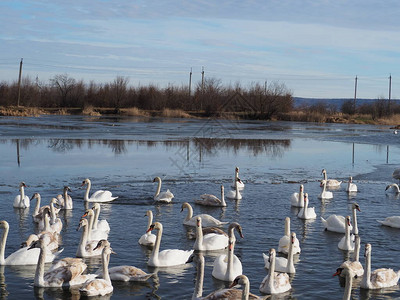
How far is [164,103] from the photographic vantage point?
8206 cm

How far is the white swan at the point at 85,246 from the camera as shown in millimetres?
10453

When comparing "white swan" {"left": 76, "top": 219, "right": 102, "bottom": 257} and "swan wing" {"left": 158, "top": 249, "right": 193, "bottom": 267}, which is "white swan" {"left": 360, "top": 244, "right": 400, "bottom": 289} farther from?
"white swan" {"left": 76, "top": 219, "right": 102, "bottom": 257}

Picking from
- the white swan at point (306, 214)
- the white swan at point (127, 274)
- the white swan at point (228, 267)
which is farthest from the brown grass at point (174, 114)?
the white swan at point (127, 274)

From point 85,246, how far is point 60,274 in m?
1.56

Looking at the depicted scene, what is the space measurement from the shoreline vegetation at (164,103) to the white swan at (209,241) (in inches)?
2191

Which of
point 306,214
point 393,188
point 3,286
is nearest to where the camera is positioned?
point 3,286

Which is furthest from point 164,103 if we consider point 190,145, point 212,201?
point 212,201

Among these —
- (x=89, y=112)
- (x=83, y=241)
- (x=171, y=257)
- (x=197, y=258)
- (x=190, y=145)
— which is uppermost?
(x=89, y=112)

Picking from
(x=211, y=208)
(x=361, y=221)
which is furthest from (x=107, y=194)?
(x=361, y=221)

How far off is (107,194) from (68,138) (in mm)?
19534

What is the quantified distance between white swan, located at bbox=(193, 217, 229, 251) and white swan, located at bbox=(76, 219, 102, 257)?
72.9 inches

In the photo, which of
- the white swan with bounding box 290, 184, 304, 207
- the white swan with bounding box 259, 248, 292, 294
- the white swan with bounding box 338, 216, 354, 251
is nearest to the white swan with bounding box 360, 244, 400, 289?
the white swan with bounding box 259, 248, 292, 294

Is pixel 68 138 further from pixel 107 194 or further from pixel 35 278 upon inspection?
pixel 35 278

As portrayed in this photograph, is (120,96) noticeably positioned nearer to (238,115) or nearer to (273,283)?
(238,115)
